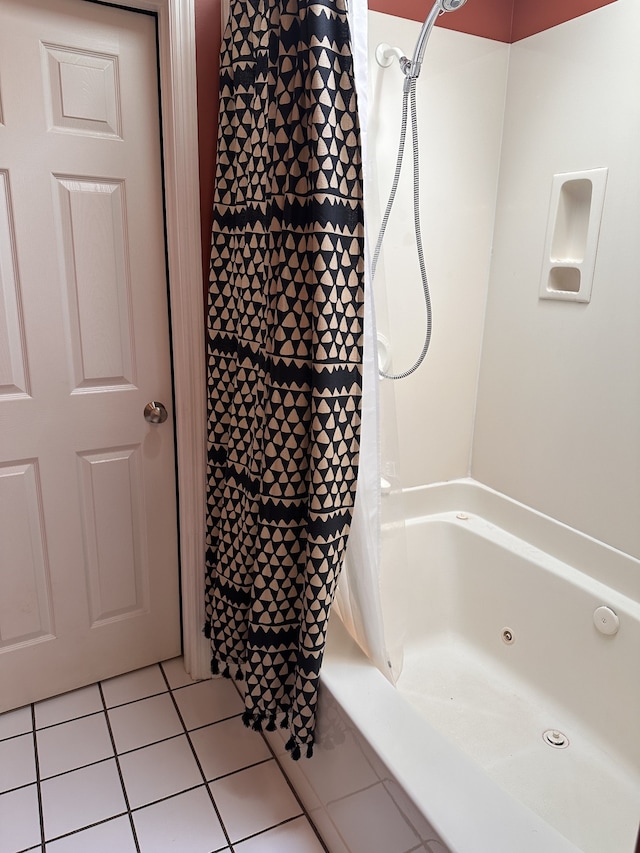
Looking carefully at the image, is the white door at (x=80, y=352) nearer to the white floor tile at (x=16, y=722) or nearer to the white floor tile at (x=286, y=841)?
the white floor tile at (x=16, y=722)

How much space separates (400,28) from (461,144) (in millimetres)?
367

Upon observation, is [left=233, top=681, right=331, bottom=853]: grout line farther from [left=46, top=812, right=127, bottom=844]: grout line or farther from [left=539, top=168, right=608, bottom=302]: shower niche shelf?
[left=539, top=168, right=608, bottom=302]: shower niche shelf

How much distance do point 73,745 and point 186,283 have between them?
1.31 m

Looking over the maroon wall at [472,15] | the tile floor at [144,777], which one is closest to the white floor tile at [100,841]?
the tile floor at [144,777]

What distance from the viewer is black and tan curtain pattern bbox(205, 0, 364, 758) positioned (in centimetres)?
111

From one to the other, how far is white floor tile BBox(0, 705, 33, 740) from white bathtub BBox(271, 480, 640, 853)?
2.33ft

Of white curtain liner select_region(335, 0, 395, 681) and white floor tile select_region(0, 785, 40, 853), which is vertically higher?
white curtain liner select_region(335, 0, 395, 681)

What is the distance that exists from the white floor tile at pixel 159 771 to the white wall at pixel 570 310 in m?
1.27

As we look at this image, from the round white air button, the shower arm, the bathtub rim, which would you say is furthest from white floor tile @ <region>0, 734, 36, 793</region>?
the shower arm

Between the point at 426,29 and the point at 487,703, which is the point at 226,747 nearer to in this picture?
the point at 487,703

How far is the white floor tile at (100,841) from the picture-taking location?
1.39m

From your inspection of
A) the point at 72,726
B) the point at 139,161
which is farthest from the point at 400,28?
the point at 72,726

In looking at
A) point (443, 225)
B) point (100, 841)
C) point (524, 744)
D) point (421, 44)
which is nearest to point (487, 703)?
point (524, 744)

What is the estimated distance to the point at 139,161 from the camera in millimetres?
1591
